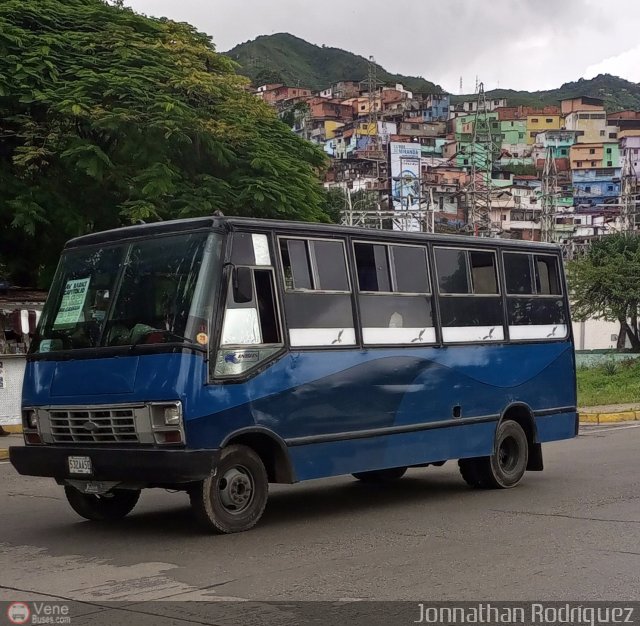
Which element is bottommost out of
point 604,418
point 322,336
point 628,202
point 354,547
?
point 604,418

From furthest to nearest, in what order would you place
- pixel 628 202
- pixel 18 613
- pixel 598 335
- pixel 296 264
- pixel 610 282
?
pixel 628 202 < pixel 598 335 < pixel 610 282 < pixel 296 264 < pixel 18 613

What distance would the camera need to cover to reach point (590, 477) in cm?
1205

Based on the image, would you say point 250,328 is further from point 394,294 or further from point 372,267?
point 394,294

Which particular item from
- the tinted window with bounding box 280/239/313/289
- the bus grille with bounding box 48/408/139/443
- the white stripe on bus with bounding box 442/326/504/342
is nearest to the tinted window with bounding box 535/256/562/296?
the white stripe on bus with bounding box 442/326/504/342

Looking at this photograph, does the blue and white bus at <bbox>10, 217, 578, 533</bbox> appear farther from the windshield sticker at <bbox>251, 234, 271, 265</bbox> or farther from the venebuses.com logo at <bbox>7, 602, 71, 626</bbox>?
the venebuses.com logo at <bbox>7, 602, 71, 626</bbox>

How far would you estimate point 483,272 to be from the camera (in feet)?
37.0

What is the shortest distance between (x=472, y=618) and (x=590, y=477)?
6.71 metres

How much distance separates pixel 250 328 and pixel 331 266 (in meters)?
1.24

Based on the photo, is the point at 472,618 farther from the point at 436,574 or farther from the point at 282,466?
the point at 282,466

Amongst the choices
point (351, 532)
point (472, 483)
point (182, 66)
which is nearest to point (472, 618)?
point (351, 532)

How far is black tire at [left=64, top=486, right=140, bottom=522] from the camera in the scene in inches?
367

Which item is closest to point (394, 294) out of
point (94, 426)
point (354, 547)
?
point (354, 547)

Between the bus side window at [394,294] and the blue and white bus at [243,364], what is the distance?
2cm

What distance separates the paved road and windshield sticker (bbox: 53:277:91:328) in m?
1.86
